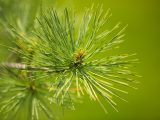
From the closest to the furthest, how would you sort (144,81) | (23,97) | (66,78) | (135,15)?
1. (66,78)
2. (23,97)
3. (144,81)
4. (135,15)

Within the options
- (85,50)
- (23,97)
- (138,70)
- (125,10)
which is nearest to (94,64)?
(85,50)

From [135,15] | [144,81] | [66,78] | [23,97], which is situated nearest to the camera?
[66,78]

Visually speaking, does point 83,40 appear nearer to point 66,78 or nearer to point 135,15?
point 66,78

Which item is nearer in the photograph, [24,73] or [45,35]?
[45,35]

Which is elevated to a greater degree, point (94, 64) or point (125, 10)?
point (125, 10)

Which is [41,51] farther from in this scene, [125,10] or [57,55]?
[125,10]

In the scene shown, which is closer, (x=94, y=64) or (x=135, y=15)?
(x=94, y=64)

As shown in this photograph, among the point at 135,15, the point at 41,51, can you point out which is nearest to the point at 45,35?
the point at 41,51
